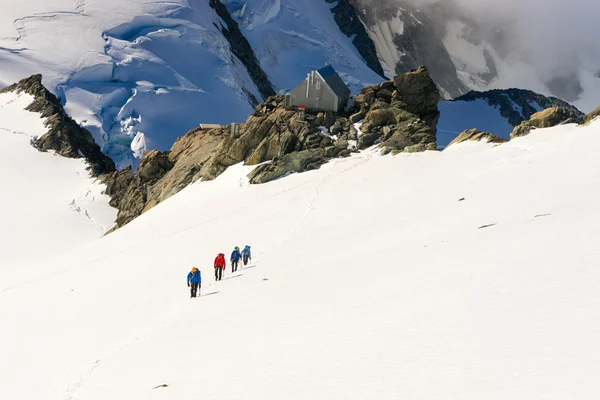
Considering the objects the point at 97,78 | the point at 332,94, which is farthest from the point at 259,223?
the point at 97,78

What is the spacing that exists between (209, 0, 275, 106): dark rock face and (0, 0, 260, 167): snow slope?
5617 millimetres

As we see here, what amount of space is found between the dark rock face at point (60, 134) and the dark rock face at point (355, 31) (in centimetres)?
8839

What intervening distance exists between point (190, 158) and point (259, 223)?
22083 mm

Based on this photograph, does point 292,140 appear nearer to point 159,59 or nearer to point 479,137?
point 479,137

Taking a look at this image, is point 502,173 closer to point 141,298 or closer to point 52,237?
point 141,298

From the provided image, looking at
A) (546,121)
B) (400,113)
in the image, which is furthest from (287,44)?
(546,121)

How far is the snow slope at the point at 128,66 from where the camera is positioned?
76.9m

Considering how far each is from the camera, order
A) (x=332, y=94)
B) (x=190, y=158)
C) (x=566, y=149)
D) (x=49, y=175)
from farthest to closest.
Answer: (x=49, y=175) → (x=190, y=158) → (x=332, y=94) → (x=566, y=149)

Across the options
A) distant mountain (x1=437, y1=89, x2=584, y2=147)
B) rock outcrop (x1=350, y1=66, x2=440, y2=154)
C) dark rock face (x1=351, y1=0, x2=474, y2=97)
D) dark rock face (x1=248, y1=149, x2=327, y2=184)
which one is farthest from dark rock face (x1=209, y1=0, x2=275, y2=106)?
dark rock face (x1=351, y1=0, x2=474, y2=97)

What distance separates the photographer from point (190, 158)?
1957 inches

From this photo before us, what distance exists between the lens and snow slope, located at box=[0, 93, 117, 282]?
1726 inches

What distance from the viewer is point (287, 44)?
112m

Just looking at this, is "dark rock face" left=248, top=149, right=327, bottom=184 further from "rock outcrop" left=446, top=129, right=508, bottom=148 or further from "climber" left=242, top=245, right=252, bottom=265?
"climber" left=242, top=245, right=252, bottom=265

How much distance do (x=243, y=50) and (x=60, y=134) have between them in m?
47.8
